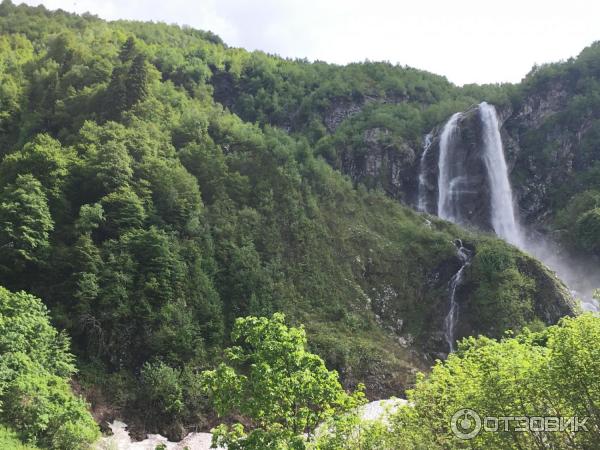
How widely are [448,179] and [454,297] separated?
27.7m

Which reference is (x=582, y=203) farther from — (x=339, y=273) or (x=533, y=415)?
(x=533, y=415)

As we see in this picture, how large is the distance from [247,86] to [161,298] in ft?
217

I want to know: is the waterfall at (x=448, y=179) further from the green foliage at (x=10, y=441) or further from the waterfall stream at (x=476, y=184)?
the green foliage at (x=10, y=441)

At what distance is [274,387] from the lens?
43.1 ft

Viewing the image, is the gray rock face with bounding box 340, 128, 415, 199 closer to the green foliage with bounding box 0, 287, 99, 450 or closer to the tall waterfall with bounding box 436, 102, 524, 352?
the tall waterfall with bounding box 436, 102, 524, 352

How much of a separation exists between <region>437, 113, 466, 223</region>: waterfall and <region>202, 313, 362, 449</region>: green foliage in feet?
194

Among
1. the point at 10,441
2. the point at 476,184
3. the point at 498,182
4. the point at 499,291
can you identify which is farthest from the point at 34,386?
the point at 498,182

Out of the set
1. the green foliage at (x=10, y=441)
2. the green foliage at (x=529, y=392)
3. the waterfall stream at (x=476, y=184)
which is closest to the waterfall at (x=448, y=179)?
the waterfall stream at (x=476, y=184)

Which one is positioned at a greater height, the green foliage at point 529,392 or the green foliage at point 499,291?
the green foliage at point 499,291

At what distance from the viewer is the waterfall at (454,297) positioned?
1799 inches

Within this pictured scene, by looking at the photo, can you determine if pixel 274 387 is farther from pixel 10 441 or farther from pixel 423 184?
pixel 423 184

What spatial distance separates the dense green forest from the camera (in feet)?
99.3

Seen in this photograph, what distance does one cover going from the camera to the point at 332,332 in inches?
1628

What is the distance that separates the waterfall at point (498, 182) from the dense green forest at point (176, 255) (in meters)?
6.65
